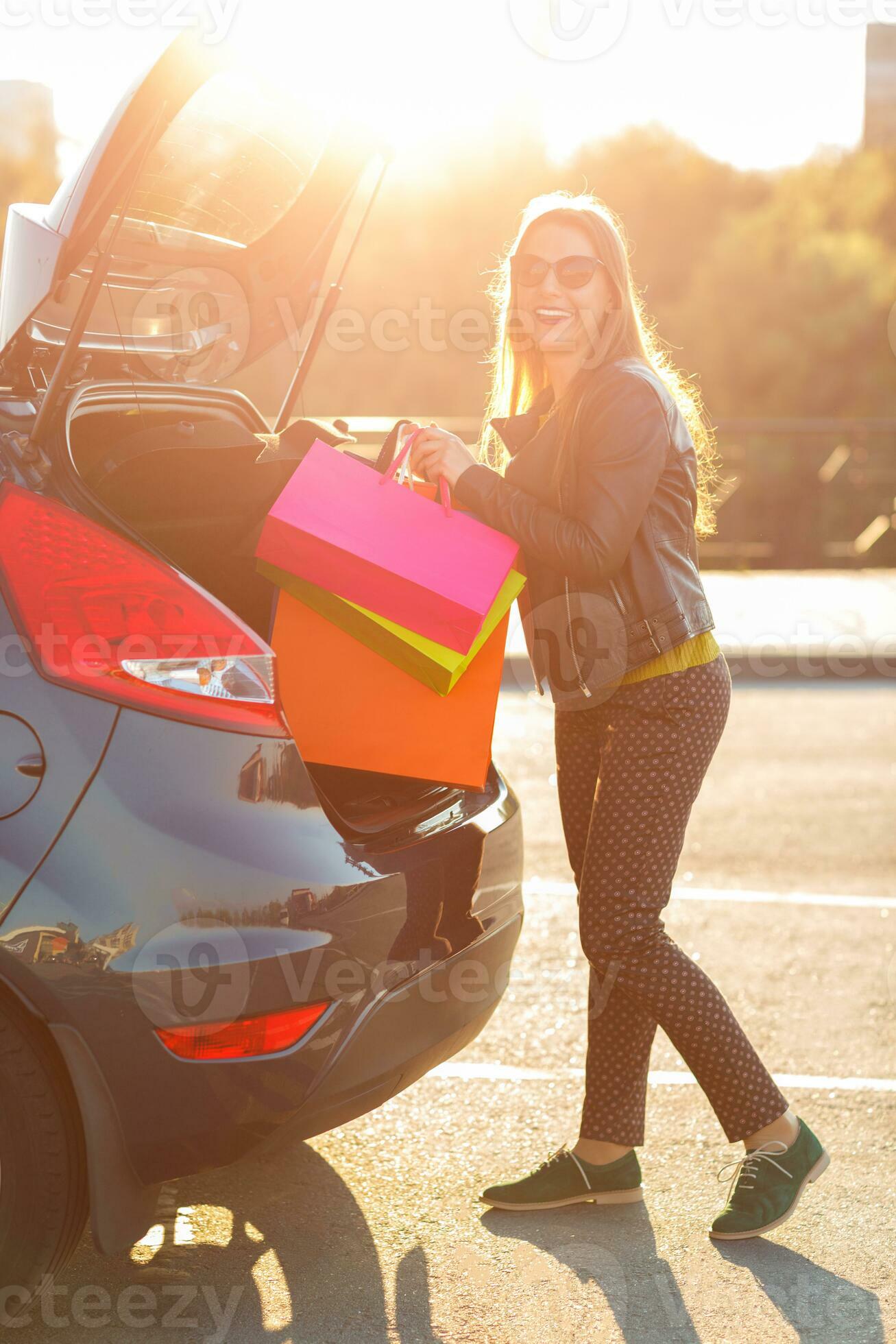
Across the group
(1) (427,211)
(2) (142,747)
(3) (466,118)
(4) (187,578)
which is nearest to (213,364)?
(4) (187,578)

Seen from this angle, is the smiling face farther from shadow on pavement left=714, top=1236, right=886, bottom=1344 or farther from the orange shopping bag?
shadow on pavement left=714, top=1236, right=886, bottom=1344

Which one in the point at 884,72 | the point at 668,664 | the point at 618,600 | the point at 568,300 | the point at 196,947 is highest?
the point at 884,72

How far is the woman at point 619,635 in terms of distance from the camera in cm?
277

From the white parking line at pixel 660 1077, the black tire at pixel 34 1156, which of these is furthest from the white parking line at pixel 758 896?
the black tire at pixel 34 1156

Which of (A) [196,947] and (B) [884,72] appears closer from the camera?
(A) [196,947]

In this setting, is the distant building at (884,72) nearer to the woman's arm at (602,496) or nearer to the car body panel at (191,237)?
the car body panel at (191,237)

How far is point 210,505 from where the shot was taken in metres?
2.82

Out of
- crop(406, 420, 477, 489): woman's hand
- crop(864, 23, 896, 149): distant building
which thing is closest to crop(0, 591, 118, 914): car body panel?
crop(406, 420, 477, 489): woman's hand

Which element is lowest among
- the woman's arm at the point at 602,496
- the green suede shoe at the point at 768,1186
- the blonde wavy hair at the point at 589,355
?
the green suede shoe at the point at 768,1186

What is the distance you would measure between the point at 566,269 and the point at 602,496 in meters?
0.51

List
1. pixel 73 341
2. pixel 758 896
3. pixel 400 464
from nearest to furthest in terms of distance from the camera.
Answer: pixel 73 341, pixel 400 464, pixel 758 896

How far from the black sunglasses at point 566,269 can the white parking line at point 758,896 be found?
9.18 feet

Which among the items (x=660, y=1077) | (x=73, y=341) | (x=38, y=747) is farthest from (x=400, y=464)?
(x=660, y=1077)

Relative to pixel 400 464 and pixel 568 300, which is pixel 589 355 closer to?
pixel 568 300
